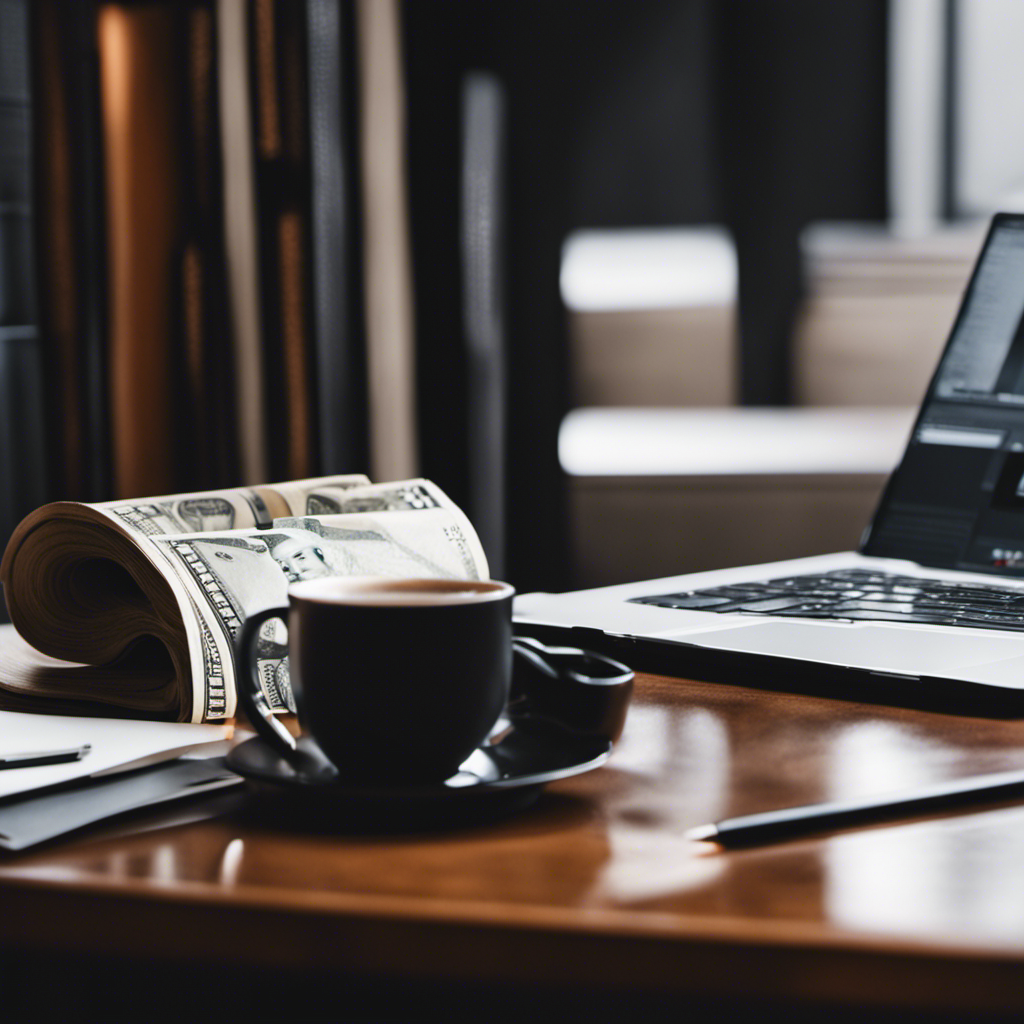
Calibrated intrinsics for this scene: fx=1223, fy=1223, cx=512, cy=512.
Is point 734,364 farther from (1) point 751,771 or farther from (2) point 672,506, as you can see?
(1) point 751,771

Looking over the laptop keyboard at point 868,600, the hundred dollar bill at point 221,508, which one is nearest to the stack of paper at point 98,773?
the hundred dollar bill at point 221,508

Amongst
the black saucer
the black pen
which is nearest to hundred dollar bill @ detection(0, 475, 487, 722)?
the black saucer

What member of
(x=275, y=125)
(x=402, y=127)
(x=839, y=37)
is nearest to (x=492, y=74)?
(x=402, y=127)

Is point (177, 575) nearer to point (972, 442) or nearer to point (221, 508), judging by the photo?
point (221, 508)

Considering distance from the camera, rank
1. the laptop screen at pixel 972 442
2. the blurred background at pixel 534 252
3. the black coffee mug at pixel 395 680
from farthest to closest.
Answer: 1. the blurred background at pixel 534 252
2. the laptop screen at pixel 972 442
3. the black coffee mug at pixel 395 680

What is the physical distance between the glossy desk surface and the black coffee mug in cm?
3

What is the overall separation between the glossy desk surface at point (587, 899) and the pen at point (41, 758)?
0.07m

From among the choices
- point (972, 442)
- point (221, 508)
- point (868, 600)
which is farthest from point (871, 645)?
point (972, 442)

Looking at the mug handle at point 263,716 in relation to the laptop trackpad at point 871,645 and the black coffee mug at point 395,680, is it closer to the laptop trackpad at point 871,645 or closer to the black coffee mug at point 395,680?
the black coffee mug at point 395,680

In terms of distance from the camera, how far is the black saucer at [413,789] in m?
0.39

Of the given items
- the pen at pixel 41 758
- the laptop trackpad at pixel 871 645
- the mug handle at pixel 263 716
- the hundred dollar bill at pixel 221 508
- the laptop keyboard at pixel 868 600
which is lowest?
the laptop keyboard at pixel 868 600

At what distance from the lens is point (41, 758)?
45 cm

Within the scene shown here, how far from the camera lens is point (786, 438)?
212 cm

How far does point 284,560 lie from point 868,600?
1.22 ft
